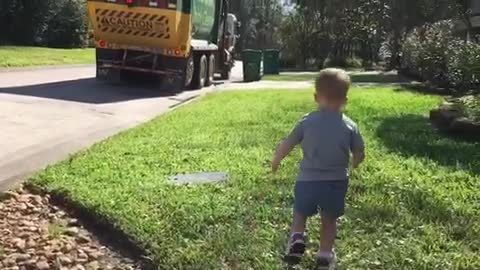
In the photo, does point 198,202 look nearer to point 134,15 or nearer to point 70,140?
point 70,140

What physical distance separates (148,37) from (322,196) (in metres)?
15.7

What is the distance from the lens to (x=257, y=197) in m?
6.77

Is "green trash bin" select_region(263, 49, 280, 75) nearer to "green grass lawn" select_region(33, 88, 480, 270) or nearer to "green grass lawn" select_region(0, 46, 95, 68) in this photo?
"green grass lawn" select_region(0, 46, 95, 68)

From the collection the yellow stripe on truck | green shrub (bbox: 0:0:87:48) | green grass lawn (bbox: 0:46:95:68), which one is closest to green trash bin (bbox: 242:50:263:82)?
green grass lawn (bbox: 0:46:95:68)

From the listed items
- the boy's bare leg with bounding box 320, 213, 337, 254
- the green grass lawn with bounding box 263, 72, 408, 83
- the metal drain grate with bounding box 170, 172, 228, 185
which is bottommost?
the green grass lawn with bounding box 263, 72, 408, 83

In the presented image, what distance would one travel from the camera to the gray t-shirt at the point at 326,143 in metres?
4.89

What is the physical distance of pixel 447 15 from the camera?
103 feet

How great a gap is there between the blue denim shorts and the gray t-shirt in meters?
0.04

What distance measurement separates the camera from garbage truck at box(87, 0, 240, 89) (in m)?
19.8

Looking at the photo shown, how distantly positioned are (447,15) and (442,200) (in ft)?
85.8

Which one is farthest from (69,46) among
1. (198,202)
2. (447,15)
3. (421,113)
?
(198,202)

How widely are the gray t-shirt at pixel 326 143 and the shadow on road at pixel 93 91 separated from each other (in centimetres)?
1222

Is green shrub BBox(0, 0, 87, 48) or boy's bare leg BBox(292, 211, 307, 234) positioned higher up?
green shrub BBox(0, 0, 87, 48)

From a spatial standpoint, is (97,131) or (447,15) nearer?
(97,131)
